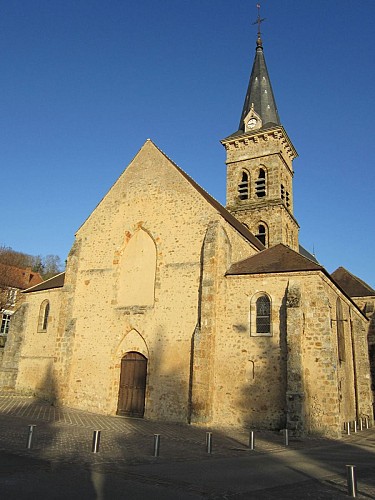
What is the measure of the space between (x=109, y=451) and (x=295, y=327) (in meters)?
8.21

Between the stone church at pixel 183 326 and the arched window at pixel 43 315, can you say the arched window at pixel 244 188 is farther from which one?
the arched window at pixel 43 315

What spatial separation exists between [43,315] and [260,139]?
1924cm

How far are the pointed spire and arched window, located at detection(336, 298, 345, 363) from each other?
1666 cm

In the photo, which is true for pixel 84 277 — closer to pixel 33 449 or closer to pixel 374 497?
pixel 33 449

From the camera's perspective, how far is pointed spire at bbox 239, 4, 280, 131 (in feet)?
105

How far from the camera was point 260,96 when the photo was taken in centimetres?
3272

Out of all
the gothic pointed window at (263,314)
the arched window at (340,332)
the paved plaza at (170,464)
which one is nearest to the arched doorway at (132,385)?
the paved plaza at (170,464)

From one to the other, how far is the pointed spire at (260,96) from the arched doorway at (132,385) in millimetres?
20867

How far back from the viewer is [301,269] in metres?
16.3

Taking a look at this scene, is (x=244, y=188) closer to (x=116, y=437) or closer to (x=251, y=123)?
(x=251, y=123)

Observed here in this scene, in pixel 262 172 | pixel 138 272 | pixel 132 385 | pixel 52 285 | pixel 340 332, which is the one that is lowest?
pixel 132 385

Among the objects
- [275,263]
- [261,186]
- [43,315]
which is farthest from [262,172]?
[43,315]

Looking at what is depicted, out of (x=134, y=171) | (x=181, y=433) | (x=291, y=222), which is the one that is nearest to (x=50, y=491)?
(x=181, y=433)

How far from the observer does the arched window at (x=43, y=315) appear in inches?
893
